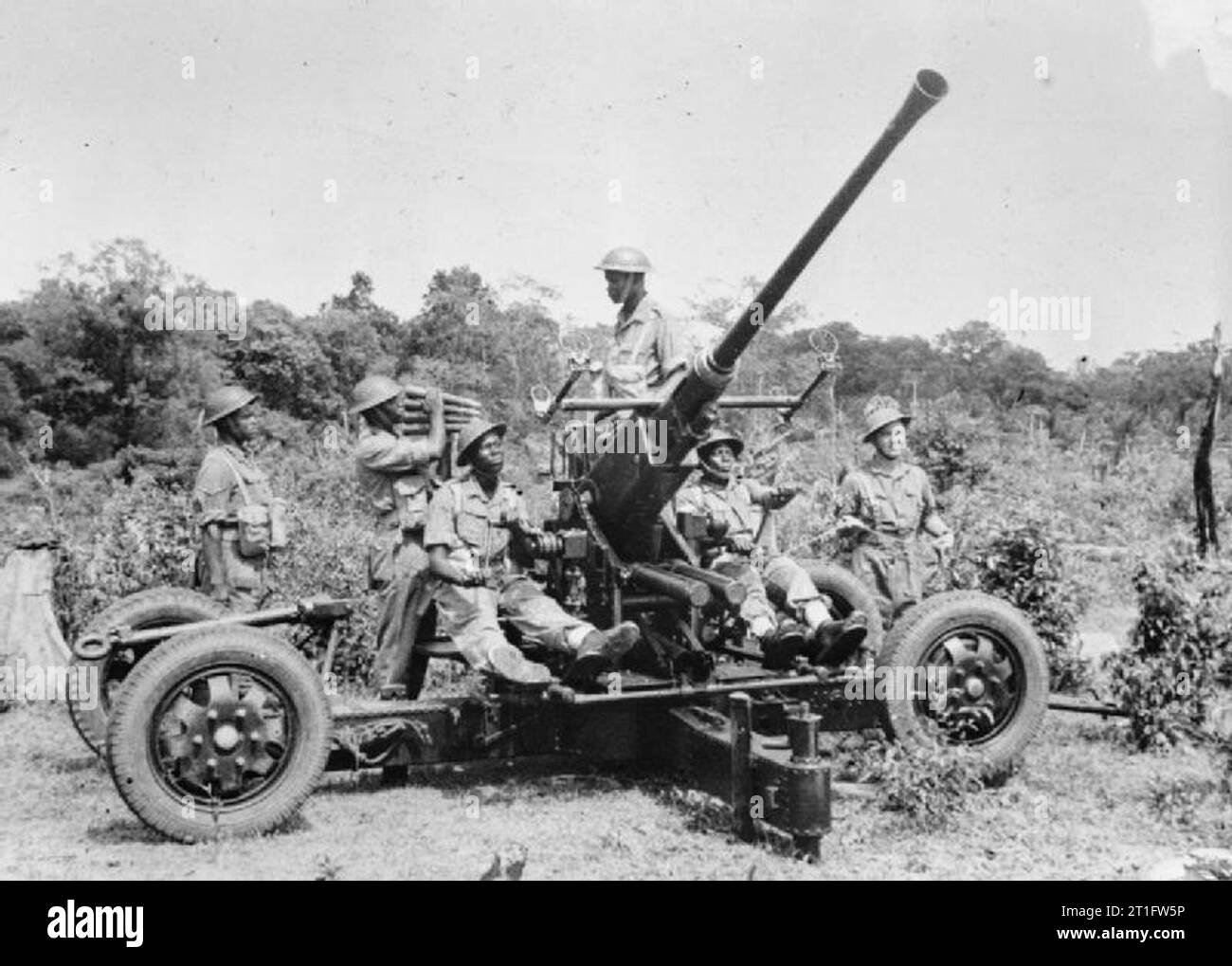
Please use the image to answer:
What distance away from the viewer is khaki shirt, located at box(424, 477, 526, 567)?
6574 millimetres

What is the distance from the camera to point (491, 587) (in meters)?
6.70

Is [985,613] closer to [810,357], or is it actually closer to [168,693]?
[168,693]

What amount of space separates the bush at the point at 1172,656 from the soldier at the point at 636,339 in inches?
129

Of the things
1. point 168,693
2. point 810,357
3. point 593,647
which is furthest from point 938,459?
point 810,357

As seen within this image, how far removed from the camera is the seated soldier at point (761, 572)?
6324mm

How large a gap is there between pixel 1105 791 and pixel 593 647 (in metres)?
2.78

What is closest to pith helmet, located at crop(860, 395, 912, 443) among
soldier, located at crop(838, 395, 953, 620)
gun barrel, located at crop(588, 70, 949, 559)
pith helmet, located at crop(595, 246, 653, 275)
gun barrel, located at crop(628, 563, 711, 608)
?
soldier, located at crop(838, 395, 953, 620)

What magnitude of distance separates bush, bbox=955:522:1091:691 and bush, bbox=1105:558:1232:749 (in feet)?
2.95

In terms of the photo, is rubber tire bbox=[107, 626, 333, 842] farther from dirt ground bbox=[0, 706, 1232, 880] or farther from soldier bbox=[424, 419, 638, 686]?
soldier bbox=[424, 419, 638, 686]

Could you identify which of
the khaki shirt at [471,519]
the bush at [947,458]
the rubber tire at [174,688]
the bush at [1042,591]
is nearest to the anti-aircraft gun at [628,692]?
the rubber tire at [174,688]

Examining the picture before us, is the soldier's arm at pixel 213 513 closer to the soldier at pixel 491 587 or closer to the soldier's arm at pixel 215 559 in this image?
the soldier's arm at pixel 215 559

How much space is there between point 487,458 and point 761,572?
66.1 inches
